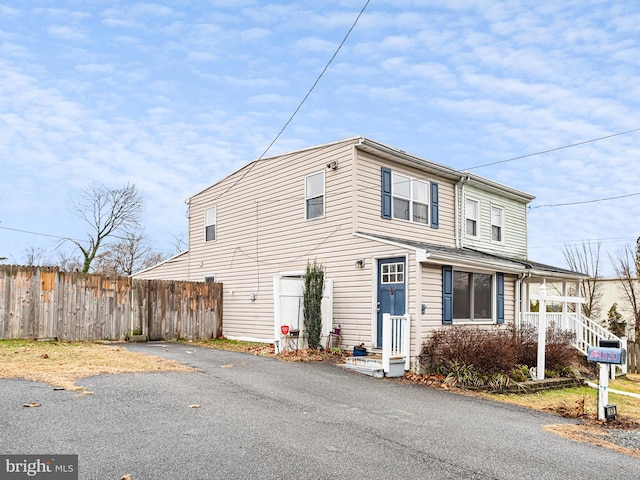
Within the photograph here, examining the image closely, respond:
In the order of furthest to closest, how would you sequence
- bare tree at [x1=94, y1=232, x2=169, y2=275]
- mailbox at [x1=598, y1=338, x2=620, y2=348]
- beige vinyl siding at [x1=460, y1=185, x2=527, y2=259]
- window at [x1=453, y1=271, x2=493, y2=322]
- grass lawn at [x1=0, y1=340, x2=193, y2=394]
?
bare tree at [x1=94, y1=232, x2=169, y2=275], beige vinyl siding at [x1=460, y1=185, x2=527, y2=259], window at [x1=453, y1=271, x2=493, y2=322], grass lawn at [x1=0, y1=340, x2=193, y2=394], mailbox at [x1=598, y1=338, x2=620, y2=348]

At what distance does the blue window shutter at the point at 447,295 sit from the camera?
13430 millimetres

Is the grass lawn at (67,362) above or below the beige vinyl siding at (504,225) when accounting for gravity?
below

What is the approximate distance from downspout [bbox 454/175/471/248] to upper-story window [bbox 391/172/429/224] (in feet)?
5.44

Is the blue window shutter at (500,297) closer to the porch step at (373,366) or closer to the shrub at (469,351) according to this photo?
the shrub at (469,351)

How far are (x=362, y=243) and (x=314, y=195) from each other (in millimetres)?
2753

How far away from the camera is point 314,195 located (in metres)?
16.0

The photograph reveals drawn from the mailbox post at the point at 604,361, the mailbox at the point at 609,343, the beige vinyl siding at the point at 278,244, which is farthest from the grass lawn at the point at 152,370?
the beige vinyl siding at the point at 278,244

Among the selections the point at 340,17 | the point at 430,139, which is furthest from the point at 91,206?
the point at 340,17

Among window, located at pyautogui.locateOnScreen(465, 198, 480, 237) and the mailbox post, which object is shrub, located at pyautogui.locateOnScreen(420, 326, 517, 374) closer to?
the mailbox post

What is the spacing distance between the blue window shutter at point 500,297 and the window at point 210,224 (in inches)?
418

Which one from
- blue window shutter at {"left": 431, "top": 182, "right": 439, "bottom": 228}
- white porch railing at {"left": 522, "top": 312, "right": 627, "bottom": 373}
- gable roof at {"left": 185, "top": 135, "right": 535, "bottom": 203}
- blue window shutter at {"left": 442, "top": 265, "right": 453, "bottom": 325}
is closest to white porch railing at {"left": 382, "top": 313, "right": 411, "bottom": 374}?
blue window shutter at {"left": 442, "top": 265, "right": 453, "bottom": 325}

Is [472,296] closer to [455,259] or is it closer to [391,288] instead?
[455,259]

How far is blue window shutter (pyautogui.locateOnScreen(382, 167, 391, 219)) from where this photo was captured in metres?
15.3

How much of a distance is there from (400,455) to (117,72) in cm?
1386
